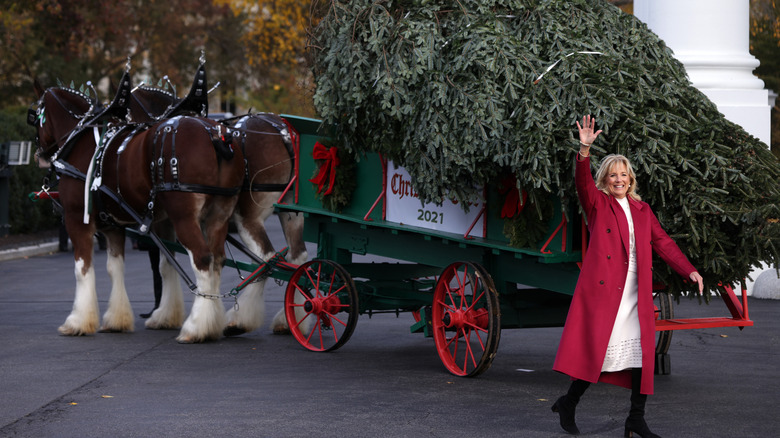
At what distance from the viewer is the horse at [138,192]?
9.73m

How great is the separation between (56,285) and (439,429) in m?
9.43

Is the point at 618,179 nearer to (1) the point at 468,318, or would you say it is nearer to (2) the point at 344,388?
(1) the point at 468,318

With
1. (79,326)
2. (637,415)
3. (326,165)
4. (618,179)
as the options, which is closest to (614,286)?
(618,179)

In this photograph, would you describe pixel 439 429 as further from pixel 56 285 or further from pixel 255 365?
pixel 56 285

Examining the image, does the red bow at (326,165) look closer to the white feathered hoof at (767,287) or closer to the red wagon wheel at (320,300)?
the red wagon wheel at (320,300)

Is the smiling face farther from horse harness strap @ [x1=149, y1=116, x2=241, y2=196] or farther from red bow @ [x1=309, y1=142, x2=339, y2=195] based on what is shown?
horse harness strap @ [x1=149, y1=116, x2=241, y2=196]

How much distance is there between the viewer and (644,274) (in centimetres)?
627

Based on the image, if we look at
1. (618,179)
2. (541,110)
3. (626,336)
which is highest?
(541,110)

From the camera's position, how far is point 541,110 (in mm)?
7074

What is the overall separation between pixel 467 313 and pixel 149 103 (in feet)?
16.5

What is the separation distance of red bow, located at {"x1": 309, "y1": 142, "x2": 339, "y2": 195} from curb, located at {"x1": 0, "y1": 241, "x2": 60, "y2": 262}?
10.7 metres

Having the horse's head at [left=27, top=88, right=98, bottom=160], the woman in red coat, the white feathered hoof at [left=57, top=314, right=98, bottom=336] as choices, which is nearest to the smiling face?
the woman in red coat

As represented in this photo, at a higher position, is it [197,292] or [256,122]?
[256,122]

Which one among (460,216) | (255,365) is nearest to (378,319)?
(255,365)
